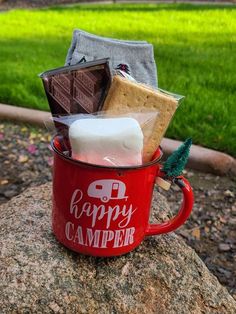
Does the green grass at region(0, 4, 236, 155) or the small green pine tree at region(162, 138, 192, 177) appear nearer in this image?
the small green pine tree at region(162, 138, 192, 177)

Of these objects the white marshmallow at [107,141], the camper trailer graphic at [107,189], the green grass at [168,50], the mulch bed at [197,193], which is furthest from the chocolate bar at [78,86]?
the green grass at [168,50]

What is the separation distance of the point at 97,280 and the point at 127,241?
6.0 inches

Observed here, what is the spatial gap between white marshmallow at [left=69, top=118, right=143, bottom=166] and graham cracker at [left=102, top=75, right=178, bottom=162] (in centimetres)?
8

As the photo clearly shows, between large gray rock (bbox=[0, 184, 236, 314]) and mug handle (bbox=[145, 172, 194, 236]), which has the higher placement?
mug handle (bbox=[145, 172, 194, 236])

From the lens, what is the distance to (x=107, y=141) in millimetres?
1348

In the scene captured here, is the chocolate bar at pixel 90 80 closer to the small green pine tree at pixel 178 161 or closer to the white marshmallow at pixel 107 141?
the white marshmallow at pixel 107 141

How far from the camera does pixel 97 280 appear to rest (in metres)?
1.57

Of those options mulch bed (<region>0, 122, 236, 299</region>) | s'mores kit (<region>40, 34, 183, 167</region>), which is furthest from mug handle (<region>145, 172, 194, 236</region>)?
mulch bed (<region>0, 122, 236, 299</region>)

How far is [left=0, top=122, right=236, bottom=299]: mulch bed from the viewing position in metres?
2.45

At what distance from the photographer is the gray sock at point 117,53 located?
1676mm

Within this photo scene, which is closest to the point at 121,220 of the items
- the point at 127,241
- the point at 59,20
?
the point at 127,241

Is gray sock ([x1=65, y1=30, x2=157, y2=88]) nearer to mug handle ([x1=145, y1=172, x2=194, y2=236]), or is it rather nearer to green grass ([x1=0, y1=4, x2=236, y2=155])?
mug handle ([x1=145, y1=172, x2=194, y2=236])

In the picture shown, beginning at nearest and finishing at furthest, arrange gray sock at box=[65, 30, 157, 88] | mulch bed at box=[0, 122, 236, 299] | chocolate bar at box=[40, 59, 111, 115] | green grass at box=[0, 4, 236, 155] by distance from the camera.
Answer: chocolate bar at box=[40, 59, 111, 115], gray sock at box=[65, 30, 157, 88], mulch bed at box=[0, 122, 236, 299], green grass at box=[0, 4, 236, 155]

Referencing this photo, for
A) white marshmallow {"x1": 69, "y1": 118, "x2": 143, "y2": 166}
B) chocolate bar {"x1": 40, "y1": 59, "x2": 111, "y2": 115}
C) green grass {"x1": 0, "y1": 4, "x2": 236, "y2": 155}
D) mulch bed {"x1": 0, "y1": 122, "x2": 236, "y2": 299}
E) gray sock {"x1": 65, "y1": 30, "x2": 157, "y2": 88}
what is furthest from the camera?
green grass {"x1": 0, "y1": 4, "x2": 236, "y2": 155}
